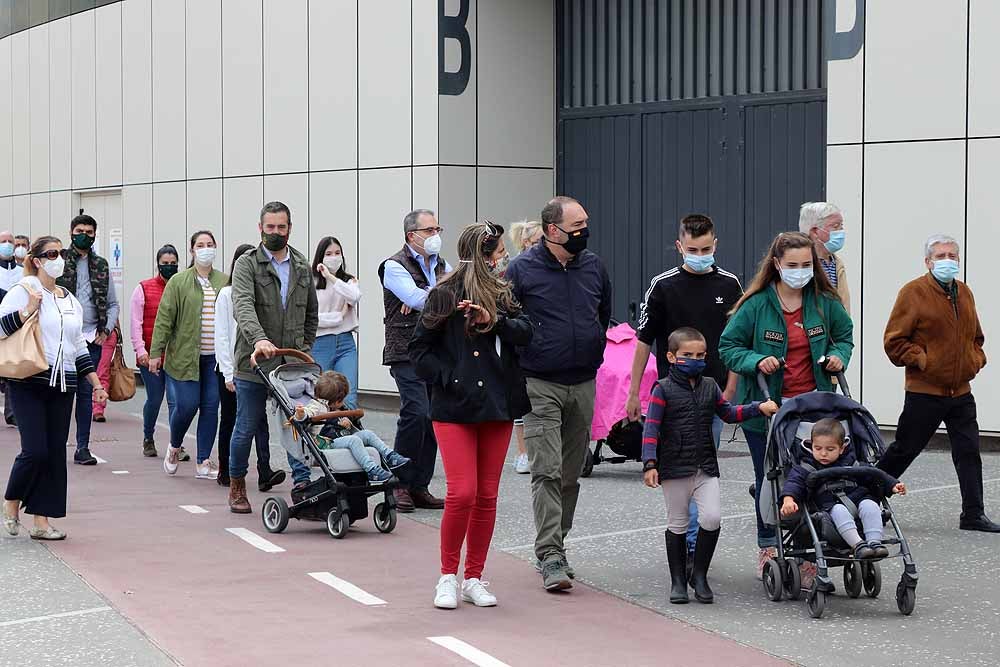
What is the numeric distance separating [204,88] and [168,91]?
1083 millimetres

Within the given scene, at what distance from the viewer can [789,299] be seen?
829 cm

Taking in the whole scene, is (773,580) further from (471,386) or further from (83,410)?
(83,410)

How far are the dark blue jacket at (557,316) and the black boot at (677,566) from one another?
3.21 feet

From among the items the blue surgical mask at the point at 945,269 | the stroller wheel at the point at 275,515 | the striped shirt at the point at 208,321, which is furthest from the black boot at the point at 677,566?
the striped shirt at the point at 208,321

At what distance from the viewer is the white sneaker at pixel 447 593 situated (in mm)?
7703

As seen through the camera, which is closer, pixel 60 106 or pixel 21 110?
pixel 60 106

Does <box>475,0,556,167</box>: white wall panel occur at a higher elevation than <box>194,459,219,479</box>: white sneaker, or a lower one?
higher

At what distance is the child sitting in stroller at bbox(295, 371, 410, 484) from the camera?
9.88m

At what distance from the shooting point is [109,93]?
23125mm

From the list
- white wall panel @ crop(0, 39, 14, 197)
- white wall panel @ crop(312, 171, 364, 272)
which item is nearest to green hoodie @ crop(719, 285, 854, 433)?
white wall panel @ crop(312, 171, 364, 272)

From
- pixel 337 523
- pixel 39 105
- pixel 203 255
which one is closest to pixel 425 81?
pixel 203 255

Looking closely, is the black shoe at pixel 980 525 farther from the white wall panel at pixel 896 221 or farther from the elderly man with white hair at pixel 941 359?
the white wall panel at pixel 896 221

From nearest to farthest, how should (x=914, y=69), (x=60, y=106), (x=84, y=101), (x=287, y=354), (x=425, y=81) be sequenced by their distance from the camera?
(x=287, y=354) → (x=914, y=69) → (x=425, y=81) → (x=84, y=101) → (x=60, y=106)

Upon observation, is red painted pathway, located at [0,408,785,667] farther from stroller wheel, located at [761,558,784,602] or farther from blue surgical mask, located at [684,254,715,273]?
blue surgical mask, located at [684,254,715,273]
